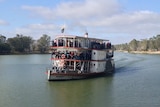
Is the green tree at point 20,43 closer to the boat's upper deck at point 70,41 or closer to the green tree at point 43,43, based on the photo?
the green tree at point 43,43

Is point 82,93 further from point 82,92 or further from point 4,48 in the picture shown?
point 4,48

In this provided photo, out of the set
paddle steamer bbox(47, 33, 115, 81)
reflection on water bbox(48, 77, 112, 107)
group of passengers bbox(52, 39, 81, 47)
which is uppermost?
group of passengers bbox(52, 39, 81, 47)

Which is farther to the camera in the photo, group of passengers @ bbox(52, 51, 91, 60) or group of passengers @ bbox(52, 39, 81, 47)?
group of passengers @ bbox(52, 39, 81, 47)

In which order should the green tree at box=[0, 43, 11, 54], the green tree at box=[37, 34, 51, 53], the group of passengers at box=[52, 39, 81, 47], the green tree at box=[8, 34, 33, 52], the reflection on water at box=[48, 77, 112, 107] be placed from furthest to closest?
the green tree at box=[37, 34, 51, 53] < the green tree at box=[8, 34, 33, 52] < the green tree at box=[0, 43, 11, 54] < the group of passengers at box=[52, 39, 81, 47] < the reflection on water at box=[48, 77, 112, 107]

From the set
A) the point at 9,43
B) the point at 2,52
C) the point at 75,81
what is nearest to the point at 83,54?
the point at 75,81

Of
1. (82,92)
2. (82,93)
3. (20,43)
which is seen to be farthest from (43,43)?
(82,93)

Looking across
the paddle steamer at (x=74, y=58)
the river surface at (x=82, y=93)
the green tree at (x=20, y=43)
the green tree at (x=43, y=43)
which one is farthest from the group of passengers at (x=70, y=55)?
the green tree at (x=43, y=43)

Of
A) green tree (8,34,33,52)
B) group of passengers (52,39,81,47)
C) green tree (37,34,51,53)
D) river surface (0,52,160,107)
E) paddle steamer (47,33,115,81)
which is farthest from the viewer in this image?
green tree (37,34,51,53)

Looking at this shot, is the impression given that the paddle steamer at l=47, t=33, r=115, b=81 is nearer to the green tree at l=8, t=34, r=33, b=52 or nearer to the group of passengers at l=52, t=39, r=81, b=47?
the group of passengers at l=52, t=39, r=81, b=47

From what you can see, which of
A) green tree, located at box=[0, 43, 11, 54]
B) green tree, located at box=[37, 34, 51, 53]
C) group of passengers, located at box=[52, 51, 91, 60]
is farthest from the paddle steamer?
green tree, located at box=[37, 34, 51, 53]

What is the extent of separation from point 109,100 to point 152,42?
523 feet

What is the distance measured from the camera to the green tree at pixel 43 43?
6417 inches

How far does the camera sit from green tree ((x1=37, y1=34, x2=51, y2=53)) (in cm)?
16300

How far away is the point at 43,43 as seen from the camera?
546 ft
